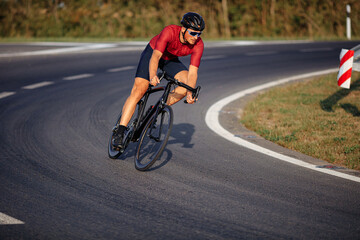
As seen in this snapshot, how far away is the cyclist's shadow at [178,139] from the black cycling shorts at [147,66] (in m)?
1.05

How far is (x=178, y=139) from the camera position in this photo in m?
7.35

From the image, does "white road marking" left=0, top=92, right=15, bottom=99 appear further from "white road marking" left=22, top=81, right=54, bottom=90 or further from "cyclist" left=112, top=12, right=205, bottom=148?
"cyclist" left=112, top=12, right=205, bottom=148

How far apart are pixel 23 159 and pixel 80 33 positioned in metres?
24.3

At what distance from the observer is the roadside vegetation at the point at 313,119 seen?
6.74 m

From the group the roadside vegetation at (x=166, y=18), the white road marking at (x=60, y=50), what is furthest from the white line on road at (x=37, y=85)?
the roadside vegetation at (x=166, y=18)

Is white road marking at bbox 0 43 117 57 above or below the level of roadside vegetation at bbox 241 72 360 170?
above

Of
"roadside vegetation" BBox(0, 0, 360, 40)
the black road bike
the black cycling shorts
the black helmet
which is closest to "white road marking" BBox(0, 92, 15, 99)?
the black cycling shorts

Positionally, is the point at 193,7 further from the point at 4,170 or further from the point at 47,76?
the point at 4,170

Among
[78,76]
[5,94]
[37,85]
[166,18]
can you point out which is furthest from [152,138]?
[166,18]

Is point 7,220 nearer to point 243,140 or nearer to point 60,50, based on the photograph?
point 243,140

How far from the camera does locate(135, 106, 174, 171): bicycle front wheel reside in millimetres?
5652

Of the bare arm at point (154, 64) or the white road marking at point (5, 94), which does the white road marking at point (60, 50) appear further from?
the bare arm at point (154, 64)

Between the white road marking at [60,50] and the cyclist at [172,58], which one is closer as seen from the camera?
the cyclist at [172,58]

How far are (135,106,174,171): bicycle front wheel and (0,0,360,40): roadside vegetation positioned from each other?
76.4ft
